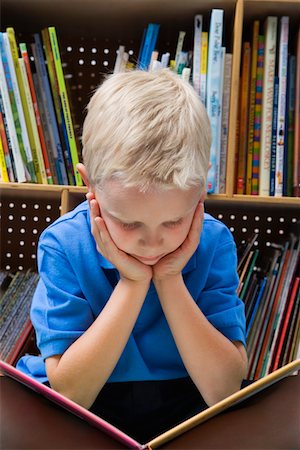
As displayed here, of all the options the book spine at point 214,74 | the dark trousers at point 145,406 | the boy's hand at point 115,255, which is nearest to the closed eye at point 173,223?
the boy's hand at point 115,255

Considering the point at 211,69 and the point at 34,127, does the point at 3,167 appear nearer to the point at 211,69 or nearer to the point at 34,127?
the point at 34,127

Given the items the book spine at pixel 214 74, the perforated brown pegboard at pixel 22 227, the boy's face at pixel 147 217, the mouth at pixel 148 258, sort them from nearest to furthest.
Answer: the boy's face at pixel 147 217 < the mouth at pixel 148 258 < the book spine at pixel 214 74 < the perforated brown pegboard at pixel 22 227

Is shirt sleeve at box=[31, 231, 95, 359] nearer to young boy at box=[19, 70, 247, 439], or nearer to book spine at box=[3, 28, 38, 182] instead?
young boy at box=[19, 70, 247, 439]

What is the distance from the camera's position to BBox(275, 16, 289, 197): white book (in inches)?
57.6

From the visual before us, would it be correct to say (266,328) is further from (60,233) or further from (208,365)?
(60,233)

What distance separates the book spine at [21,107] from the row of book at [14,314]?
31 centimetres

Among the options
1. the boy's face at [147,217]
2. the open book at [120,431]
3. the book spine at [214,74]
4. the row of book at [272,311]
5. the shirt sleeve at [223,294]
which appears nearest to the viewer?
the open book at [120,431]

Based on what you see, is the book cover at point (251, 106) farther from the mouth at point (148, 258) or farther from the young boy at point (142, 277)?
the mouth at point (148, 258)

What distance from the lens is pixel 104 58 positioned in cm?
171

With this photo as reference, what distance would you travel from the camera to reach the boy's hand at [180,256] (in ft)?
3.43

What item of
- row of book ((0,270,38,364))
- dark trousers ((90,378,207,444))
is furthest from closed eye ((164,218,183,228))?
row of book ((0,270,38,364))

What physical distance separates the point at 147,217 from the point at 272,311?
2.43ft

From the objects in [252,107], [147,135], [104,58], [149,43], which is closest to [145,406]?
[147,135]

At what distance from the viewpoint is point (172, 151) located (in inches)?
37.2
